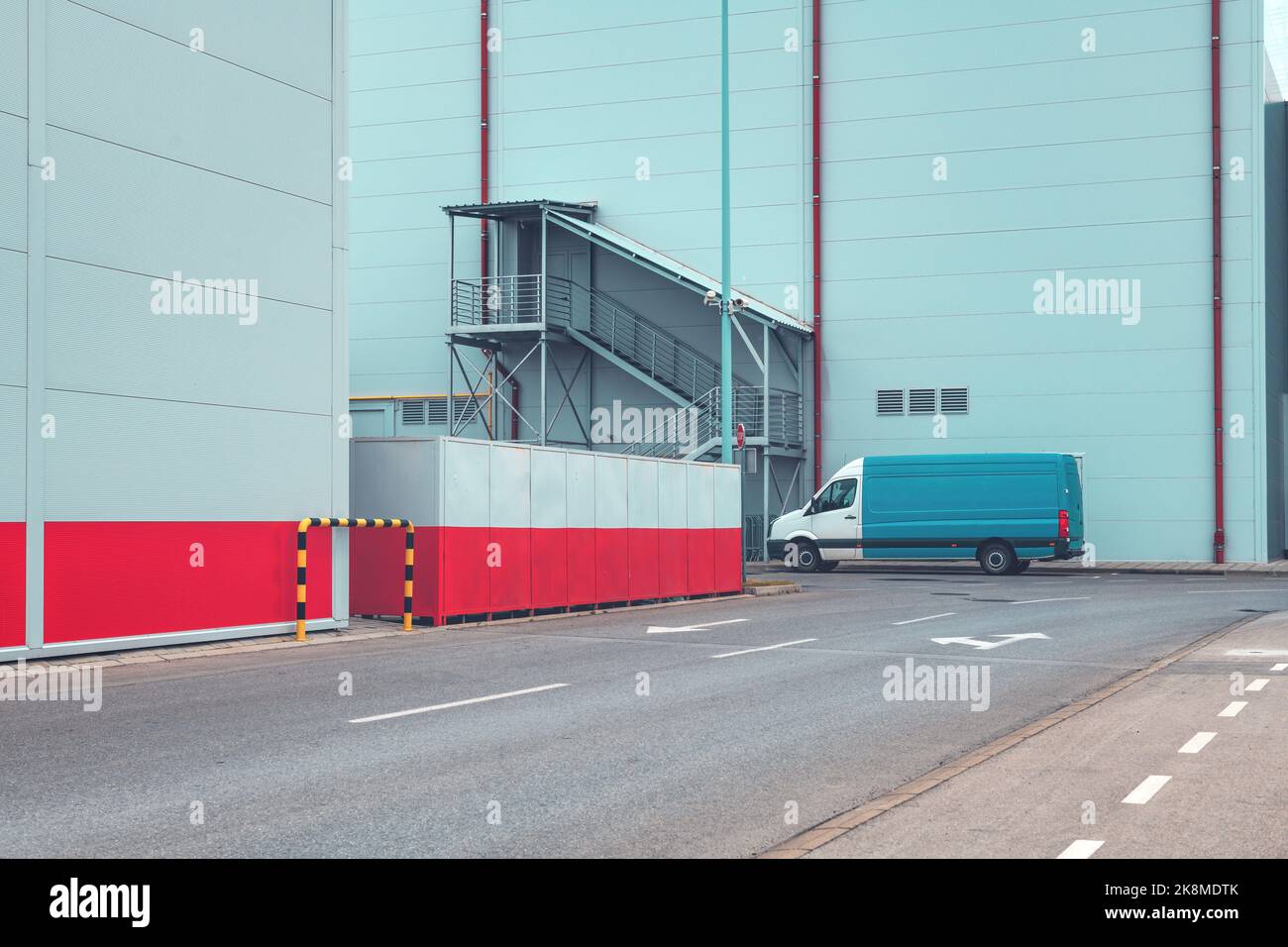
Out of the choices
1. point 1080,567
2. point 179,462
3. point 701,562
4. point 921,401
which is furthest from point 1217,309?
point 179,462

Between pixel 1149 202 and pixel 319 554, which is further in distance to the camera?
pixel 1149 202

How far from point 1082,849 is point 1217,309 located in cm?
3039

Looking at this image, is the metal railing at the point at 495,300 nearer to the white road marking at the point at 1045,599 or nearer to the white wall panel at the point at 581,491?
the white wall panel at the point at 581,491

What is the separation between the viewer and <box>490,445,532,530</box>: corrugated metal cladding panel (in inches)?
743

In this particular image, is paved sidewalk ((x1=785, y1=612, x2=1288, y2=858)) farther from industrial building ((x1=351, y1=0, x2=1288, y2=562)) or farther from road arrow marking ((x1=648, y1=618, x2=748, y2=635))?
industrial building ((x1=351, y1=0, x2=1288, y2=562))

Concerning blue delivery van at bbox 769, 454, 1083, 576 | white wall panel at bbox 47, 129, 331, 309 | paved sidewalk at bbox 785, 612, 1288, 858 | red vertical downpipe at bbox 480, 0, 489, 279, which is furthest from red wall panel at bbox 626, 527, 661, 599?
red vertical downpipe at bbox 480, 0, 489, 279

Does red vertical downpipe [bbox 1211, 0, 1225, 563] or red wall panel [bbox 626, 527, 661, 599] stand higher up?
red vertical downpipe [bbox 1211, 0, 1225, 563]

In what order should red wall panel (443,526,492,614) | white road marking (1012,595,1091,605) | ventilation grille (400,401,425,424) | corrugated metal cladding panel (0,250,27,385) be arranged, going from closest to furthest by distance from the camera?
corrugated metal cladding panel (0,250,27,385)
red wall panel (443,526,492,614)
white road marking (1012,595,1091,605)
ventilation grille (400,401,425,424)

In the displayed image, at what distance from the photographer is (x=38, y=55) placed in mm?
14102

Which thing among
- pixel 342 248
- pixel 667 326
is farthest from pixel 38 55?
pixel 667 326

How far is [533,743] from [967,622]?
34.7ft

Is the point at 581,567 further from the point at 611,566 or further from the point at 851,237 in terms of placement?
the point at 851,237

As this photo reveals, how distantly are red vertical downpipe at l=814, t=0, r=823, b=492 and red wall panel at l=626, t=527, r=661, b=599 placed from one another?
15.1 meters
